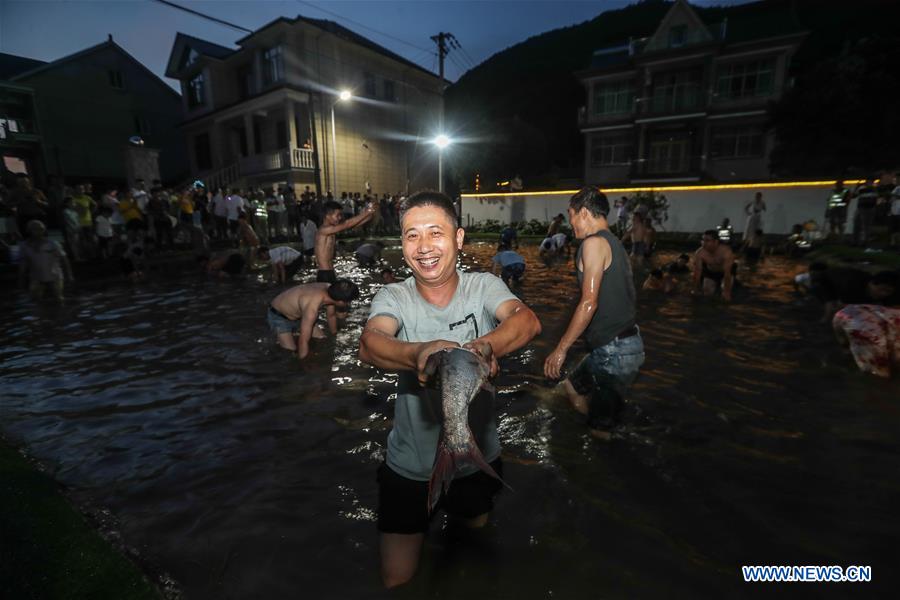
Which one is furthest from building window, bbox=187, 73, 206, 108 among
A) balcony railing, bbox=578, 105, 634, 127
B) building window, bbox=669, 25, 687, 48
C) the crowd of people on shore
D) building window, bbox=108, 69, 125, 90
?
building window, bbox=669, 25, 687, 48

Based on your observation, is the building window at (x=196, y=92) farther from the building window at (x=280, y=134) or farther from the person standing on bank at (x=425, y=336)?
the person standing on bank at (x=425, y=336)

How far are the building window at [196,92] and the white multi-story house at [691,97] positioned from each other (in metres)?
30.3

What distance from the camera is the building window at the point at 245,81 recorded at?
31375 millimetres

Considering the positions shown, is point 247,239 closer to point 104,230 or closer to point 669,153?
point 104,230

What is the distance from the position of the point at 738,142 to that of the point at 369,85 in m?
27.8

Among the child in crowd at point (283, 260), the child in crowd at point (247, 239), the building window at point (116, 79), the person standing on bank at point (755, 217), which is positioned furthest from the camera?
the building window at point (116, 79)

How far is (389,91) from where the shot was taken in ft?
111

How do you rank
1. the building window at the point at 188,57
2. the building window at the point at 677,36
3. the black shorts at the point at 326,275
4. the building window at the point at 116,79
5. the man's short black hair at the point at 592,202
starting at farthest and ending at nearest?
the building window at the point at 116,79 < the building window at the point at 188,57 < the building window at the point at 677,36 < the black shorts at the point at 326,275 < the man's short black hair at the point at 592,202

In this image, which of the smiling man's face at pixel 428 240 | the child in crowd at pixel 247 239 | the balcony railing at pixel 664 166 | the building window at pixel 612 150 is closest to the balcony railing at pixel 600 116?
the building window at pixel 612 150

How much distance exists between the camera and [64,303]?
35.0 ft

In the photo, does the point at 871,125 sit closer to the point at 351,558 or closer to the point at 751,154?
the point at 751,154

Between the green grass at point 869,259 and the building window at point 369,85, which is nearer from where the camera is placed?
the green grass at point 869,259

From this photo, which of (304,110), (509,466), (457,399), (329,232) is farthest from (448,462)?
(304,110)

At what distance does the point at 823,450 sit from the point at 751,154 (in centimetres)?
3491
